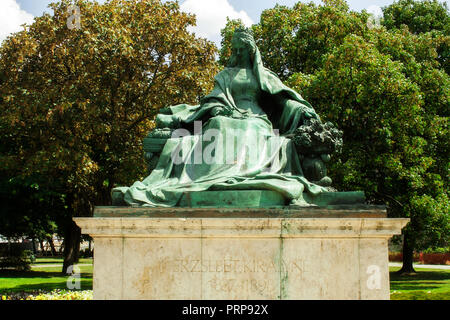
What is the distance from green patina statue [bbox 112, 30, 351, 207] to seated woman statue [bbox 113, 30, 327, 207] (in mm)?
12

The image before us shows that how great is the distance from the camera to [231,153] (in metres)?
7.82

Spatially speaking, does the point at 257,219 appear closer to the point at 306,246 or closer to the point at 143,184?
the point at 306,246

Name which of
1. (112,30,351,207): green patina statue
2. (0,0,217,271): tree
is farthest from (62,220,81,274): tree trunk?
(112,30,351,207): green patina statue

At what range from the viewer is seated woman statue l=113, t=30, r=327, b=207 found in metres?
7.11

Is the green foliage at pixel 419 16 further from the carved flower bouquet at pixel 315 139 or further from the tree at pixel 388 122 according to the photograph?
the carved flower bouquet at pixel 315 139

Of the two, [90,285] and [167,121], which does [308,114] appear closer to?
[167,121]

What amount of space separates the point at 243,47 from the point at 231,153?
2.27m

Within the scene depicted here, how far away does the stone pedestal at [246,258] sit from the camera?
6.29m

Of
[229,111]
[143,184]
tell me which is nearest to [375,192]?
[229,111]

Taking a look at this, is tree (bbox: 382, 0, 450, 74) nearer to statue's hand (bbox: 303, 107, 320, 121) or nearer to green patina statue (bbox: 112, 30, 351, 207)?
green patina statue (bbox: 112, 30, 351, 207)

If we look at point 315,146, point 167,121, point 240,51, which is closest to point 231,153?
point 315,146

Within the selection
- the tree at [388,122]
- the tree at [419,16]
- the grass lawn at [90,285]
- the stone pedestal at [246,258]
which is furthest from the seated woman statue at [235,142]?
the tree at [419,16]

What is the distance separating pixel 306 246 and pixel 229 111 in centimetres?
289

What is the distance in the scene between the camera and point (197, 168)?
306 inches
